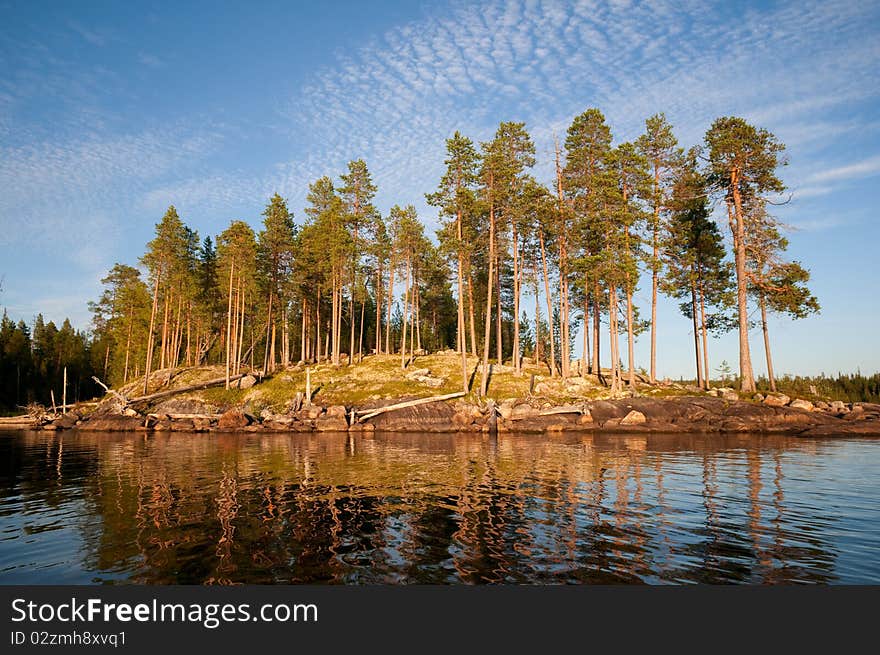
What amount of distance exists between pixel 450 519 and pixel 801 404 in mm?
40454

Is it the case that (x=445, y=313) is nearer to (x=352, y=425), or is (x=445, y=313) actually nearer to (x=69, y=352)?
(x=352, y=425)

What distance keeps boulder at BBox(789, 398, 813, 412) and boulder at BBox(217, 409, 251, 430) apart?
48.5 metres

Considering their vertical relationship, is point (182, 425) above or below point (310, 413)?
below

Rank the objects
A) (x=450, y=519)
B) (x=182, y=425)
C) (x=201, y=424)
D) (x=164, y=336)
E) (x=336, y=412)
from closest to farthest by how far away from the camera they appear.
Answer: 1. (x=450, y=519)
2. (x=336, y=412)
3. (x=201, y=424)
4. (x=182, y=425)
5. (x=164, y=336)

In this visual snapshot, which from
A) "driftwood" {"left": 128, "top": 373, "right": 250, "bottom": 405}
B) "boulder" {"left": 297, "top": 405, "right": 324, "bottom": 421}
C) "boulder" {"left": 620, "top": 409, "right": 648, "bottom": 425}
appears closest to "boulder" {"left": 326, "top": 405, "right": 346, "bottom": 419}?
"boulder" {"left": 297, "top": 405, "right": 324, "bottom": 421}

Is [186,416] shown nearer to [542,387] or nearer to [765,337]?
[542,387]

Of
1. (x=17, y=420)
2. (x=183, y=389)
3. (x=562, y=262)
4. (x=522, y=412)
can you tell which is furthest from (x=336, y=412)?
(x=17, y=420)

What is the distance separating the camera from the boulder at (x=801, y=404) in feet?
125

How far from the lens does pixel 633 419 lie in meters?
38.2

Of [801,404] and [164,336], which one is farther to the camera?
[164,336]

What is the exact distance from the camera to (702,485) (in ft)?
52.5

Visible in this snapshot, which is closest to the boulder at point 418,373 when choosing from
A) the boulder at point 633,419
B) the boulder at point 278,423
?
the boulder at point 278,423

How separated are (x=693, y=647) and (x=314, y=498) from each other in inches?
454

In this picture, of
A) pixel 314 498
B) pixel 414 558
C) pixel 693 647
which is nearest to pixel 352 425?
pixel 314 498
